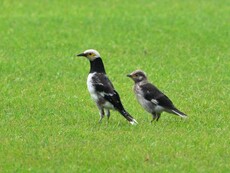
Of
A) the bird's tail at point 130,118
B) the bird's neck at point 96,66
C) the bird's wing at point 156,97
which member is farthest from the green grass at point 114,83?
the bird's neck at point 96,66

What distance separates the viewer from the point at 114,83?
19.8 m

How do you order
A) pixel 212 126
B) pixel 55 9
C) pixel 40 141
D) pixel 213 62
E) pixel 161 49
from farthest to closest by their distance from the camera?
1. pixel 55 9
2. pixel 161 49
3. pixel 213 62
4. pixel 212 126
5. pixel 40 141

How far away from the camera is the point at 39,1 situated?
101 feet

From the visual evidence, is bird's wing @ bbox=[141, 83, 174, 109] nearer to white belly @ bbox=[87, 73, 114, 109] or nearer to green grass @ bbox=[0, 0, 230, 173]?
green grass @ bbox=[0, 0, 230, 173]

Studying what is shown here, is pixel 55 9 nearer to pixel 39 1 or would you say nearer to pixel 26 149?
pixel 39 1

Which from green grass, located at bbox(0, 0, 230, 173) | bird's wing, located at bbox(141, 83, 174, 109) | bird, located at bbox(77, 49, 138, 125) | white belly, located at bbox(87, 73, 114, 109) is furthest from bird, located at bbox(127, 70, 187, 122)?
white belly, located at bbox(87, 73, 114, 109)

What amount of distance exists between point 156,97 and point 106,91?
0.89 m

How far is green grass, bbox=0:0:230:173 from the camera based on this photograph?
13.0m

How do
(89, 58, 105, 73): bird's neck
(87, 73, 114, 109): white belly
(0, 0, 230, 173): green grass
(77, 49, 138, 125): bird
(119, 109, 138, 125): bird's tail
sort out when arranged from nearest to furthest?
(0, 0, 230, 173): green grass < (119, 109, 138, 125): bird's tail < (77, 49, 138, 125): bird < (87, 73, 114, 109): white belly < (89, 58, 105, 73): bird's neck

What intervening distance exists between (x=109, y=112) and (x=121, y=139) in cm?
191

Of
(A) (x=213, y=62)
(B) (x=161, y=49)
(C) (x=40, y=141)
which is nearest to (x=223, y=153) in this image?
(C) (x=40, y=141)

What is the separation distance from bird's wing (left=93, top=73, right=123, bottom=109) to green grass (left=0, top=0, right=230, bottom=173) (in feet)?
1.31

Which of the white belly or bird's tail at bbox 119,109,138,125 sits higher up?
the white belly

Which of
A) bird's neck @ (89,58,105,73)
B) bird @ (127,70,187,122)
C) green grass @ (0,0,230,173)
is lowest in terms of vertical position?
green grass @ (0,0,230,173)
